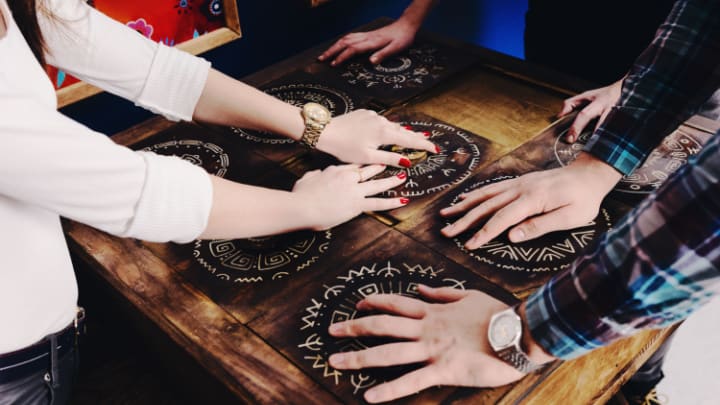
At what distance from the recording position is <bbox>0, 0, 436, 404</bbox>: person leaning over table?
0.75 m

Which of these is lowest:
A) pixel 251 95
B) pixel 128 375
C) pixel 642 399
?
pixel 642 399

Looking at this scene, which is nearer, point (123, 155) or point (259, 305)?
point (123, 155)

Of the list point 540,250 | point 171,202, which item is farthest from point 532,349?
point 171,202

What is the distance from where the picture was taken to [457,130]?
1.38 metres

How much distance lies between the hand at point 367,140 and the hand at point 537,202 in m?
0.21

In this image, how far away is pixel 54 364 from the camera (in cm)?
100

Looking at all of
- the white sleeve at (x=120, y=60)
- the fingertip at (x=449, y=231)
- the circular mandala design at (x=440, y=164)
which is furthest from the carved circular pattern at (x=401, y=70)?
the fingertip at (x=449, y=231)

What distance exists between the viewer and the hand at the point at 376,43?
1.71m

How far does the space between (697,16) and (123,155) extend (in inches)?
41.8

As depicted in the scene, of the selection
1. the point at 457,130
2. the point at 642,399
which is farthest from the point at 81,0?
the point at 642,399

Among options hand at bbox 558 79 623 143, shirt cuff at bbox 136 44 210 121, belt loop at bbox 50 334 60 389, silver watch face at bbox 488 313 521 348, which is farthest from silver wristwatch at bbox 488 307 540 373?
shirt cuff at bbox 136 44 210 121

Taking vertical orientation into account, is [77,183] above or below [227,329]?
above

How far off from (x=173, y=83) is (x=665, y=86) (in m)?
1.06

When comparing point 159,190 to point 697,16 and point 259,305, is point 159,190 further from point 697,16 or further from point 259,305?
point 697,16
